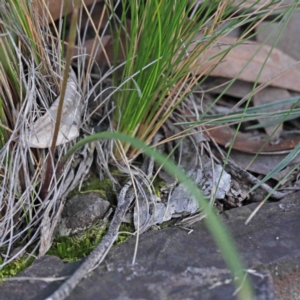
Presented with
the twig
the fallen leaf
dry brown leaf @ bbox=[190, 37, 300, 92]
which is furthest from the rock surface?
dry brown leaf @ bbox=[190, 37, 300, 92]

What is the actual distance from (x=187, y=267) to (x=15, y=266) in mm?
312

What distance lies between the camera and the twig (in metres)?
0.76

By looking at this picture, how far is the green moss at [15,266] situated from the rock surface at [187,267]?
3 cm

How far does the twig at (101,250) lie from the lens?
76cm

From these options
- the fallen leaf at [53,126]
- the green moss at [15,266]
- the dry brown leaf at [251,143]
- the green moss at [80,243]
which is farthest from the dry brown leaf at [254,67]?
the green moss at [15,266]

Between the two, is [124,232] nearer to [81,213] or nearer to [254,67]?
[81,213]

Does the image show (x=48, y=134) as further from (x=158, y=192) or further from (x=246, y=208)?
(x=246, y=208)

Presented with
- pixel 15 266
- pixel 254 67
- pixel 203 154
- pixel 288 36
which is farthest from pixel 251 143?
pixel 15 266

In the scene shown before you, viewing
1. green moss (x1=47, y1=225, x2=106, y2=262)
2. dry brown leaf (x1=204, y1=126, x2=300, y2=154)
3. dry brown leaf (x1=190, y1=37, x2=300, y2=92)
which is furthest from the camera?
dry brown leaf (x1=190, y1=37, x2=300, y2=92)

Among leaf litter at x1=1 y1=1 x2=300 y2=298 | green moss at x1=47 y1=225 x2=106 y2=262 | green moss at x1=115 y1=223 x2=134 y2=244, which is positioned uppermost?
leaf litter at x1=1 y1=1 x2=300 y2=298

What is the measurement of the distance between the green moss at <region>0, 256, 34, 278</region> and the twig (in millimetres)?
128

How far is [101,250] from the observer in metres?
0.84

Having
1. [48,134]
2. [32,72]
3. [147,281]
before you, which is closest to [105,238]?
[147,281]

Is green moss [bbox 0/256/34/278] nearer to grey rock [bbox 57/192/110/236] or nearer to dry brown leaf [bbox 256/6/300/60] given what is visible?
grey rock [bbox 57/192/110/236]
